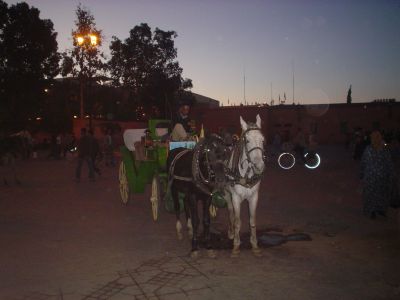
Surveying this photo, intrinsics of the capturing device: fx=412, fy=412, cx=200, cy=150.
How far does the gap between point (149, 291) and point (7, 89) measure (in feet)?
115

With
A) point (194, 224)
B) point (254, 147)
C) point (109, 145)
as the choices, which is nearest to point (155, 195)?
point (194, 224)

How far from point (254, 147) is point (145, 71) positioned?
128 feet

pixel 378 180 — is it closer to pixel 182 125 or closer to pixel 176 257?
pixel 182 125

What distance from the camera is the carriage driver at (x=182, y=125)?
819 cm

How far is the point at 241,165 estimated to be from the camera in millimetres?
6211

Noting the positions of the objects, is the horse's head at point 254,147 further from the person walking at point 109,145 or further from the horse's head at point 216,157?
the person walking at point 109,145

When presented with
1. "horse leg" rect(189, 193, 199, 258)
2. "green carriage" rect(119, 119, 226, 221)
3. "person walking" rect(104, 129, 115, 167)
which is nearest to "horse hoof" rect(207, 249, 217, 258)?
"horse leg" rect(189, 193, 199, 258)

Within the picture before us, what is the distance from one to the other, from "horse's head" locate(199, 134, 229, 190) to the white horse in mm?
126

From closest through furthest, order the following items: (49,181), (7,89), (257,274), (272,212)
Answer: (257,274) < (272,212) < (49,181) < (7,89)

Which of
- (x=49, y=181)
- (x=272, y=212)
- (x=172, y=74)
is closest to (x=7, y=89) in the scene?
(x=172, y=74)

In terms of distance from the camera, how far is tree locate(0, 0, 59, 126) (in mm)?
35375

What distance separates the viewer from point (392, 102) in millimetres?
45188

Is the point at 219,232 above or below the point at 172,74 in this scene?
below

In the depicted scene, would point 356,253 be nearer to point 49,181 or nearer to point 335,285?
point 335,285
